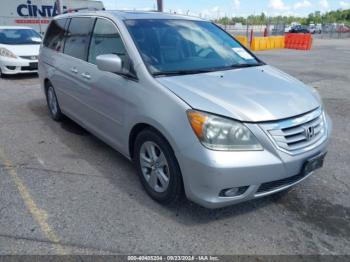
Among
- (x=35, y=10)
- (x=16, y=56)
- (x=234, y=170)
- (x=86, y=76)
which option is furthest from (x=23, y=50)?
(x=35, y=10)

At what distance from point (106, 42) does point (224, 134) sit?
1951mm

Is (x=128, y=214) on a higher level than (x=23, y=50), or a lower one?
lower

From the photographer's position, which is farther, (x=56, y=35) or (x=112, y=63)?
(x=56, y=35)

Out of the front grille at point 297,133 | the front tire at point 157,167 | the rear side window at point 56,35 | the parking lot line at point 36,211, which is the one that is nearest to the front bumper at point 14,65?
the rear side window at point 56,35

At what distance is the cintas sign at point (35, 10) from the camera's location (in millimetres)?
17844

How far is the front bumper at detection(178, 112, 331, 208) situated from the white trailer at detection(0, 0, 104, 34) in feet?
55.6

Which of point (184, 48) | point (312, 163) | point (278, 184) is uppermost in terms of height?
point (184, 48)

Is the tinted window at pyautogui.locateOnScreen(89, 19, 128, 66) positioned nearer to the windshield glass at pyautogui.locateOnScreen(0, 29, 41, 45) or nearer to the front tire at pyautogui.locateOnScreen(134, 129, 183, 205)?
the front tire at pyautogui.locateOnScreen(134, 129, 183, 205)

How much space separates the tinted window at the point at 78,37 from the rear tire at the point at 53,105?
1.01m

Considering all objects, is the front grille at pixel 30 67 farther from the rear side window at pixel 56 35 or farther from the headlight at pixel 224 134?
the headlight at pixel 224 134

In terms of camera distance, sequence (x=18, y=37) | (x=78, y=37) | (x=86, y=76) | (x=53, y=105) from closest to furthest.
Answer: (x=86, y=76), (x=78, y=37), (x=53, y=105), (x=18, y=37)

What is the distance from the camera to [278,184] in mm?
2742

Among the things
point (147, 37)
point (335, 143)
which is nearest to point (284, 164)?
point (147, 37)

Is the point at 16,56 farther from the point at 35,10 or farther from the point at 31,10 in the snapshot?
the point at 35,10
